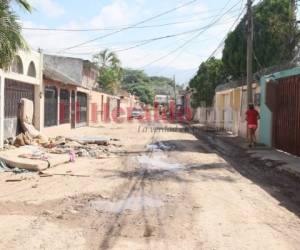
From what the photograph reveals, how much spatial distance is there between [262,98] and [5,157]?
1237 centimetres

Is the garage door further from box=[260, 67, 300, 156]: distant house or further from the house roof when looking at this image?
Answer: box=[260, 67, 300, 156]: distant house

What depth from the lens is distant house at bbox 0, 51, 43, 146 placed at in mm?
17750

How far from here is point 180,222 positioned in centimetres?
738

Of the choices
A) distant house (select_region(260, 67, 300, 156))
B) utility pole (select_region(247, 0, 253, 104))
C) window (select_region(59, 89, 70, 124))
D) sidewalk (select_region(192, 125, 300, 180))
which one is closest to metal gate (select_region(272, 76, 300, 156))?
distant house (select_region(260, 67, 300, 156))

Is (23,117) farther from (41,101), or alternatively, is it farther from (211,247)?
(211,247)

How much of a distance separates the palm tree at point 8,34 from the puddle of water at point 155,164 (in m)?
4.98

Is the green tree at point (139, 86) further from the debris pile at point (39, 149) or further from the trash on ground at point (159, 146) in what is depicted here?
the debris pile at point (39, 149)

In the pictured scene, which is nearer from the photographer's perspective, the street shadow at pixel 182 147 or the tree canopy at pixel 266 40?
the street shadow at pixel 182 147

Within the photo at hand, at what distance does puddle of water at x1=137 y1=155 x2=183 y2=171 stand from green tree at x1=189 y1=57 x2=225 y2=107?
28741mm

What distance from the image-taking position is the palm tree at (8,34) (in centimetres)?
1088

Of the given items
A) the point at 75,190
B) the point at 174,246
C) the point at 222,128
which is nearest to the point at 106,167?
the point at 75,190

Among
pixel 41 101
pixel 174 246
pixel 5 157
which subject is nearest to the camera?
pixel 174 246

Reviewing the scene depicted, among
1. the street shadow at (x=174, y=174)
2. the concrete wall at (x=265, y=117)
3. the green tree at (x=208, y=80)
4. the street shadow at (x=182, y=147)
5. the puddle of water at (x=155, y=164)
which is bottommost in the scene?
the street shadow at (x=174, y=174)

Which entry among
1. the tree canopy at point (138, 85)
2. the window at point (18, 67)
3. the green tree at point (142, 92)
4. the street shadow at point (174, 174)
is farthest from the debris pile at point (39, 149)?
the green tree at point (142, 92)
